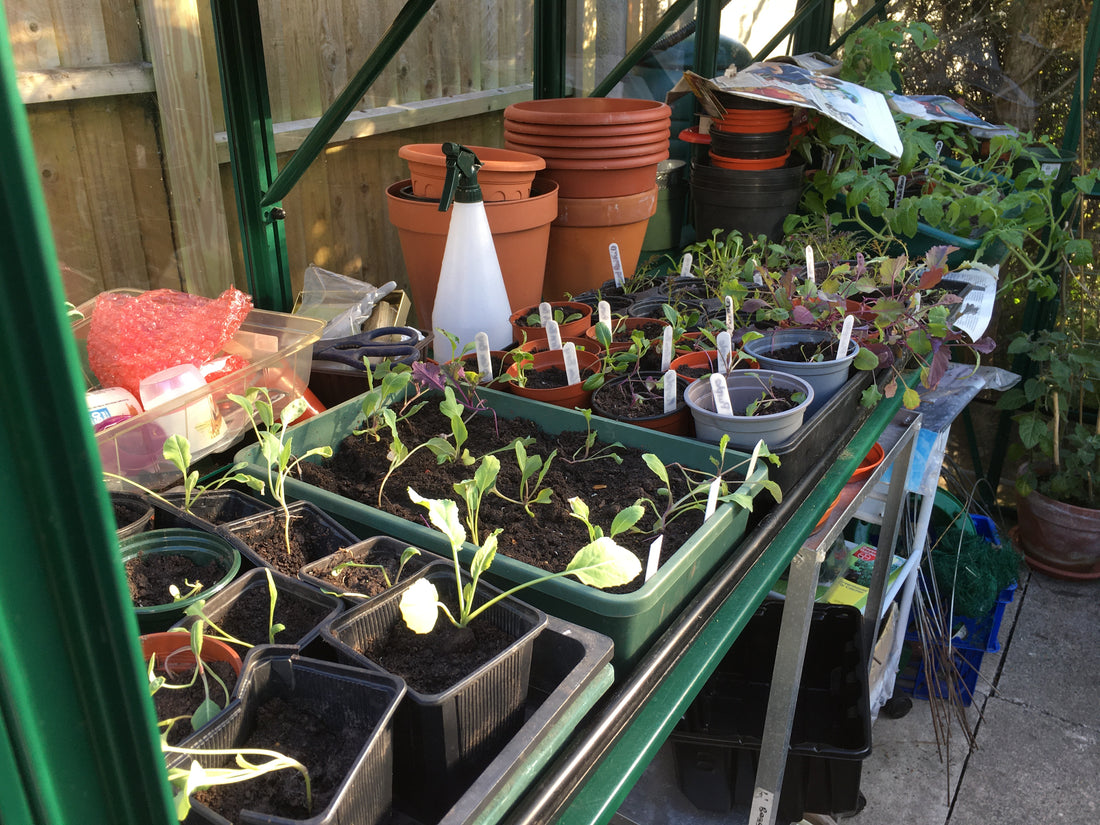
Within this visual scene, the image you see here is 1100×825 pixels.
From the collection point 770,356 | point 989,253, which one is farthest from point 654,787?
point 989,253

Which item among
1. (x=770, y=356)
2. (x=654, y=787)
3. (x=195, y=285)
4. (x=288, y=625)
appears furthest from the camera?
(x=195, y=285)

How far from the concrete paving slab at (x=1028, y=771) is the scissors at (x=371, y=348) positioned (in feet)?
5.54

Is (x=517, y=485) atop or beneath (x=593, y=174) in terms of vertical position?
beneath

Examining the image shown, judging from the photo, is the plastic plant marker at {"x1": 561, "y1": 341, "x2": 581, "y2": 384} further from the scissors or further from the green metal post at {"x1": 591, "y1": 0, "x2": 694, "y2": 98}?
the green metal post at {"x1": 591, "y1": 0, "x2": 694, "y2": 98}

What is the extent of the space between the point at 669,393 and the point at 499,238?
19.1 inches

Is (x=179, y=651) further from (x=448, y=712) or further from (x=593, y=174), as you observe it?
(x=593, y=174)

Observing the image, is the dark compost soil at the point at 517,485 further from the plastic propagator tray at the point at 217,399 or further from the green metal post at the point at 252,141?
the green metal post at the point at 252,141

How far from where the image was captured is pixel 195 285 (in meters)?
1.81

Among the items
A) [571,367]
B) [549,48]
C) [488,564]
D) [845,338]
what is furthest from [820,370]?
[549,48]

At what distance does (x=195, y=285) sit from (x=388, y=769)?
1.50 meters

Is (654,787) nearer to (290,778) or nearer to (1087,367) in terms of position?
(290,778)

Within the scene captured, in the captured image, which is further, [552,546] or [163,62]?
[163,62]

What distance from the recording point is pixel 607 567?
70 cm

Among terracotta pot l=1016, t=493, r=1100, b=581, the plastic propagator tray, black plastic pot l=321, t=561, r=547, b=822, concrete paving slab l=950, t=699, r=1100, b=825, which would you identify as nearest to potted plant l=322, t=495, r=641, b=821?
black plastic pot l=321, t=561, r=547, b=822
